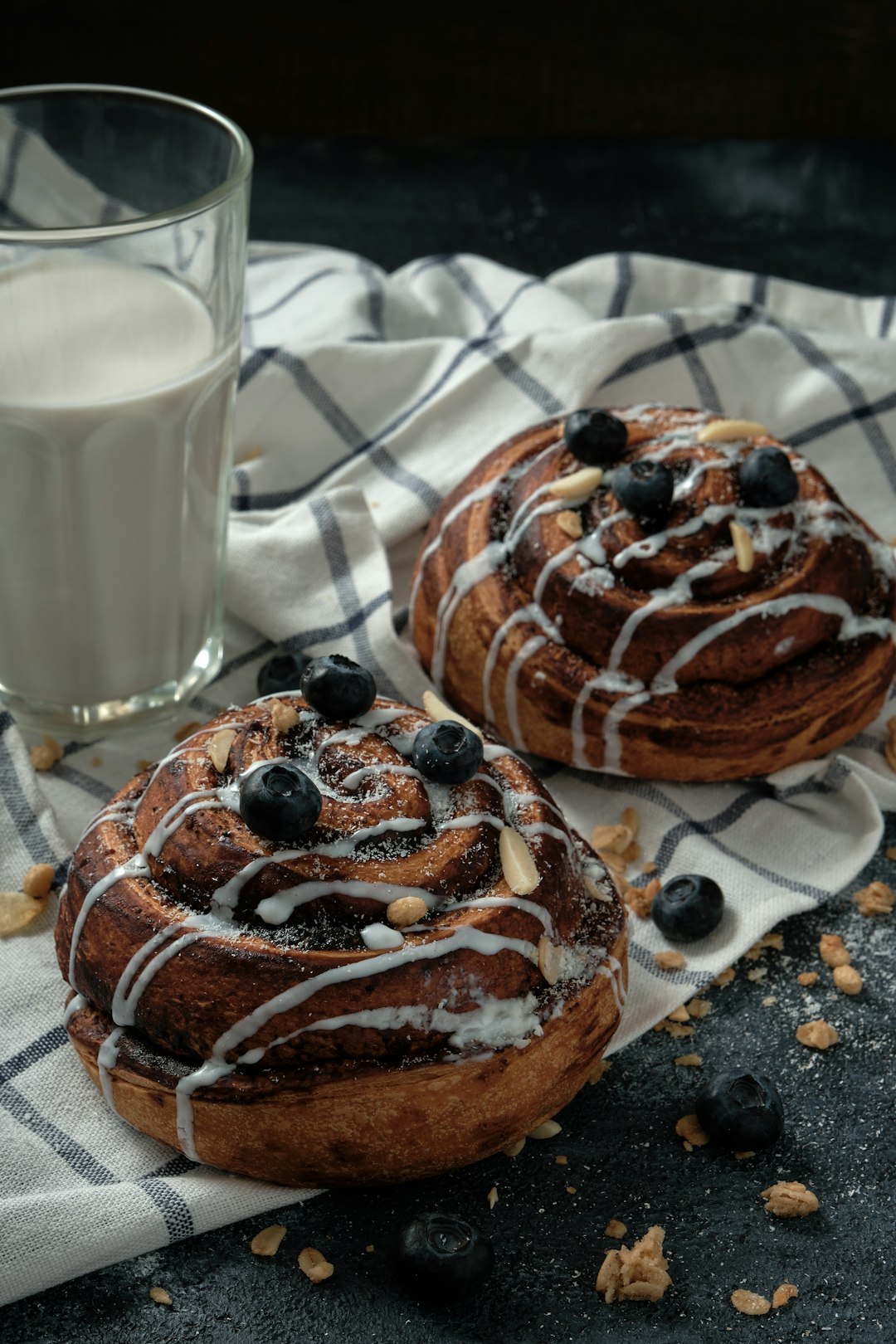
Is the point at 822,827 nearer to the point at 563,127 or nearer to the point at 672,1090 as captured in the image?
the point at 672,1090

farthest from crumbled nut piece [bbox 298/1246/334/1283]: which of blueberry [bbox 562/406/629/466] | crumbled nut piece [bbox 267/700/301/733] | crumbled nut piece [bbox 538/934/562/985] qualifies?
blueberry [bbox 562/406/629/466]

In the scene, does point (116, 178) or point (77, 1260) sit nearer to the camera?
point (77, 1260)

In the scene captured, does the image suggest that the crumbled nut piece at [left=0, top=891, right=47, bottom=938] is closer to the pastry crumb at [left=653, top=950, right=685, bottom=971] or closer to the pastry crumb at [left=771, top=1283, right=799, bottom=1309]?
the pastry crumb at [left=653, top=950, right=685, bottom=971]

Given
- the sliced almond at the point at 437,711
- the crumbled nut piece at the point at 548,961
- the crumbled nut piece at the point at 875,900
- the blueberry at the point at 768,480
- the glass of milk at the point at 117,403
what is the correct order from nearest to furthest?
the crumbled nut piece at the point at 548,961 < the sliced almond at the point at 437,711 < the glass of milk at the point at 117,403 < the crumbled nut piece at the point at 875,900 < the blueberry at the point at 768,480

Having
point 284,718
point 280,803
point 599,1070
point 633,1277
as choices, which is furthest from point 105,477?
point 633,1277

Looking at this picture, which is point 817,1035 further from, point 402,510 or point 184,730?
point 402,510

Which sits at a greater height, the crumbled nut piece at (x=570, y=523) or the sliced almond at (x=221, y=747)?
the crumbled nut piece at (x=570, y=523)

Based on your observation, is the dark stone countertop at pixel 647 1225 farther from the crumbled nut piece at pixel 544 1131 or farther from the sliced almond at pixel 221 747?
the sliced almond at pixel 221 747

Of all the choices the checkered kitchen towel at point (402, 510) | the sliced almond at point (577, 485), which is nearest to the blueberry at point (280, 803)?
the checkered kitchen towel at point (402, 510)

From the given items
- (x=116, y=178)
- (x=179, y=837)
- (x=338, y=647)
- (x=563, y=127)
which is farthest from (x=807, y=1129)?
(x=563, y=127)
